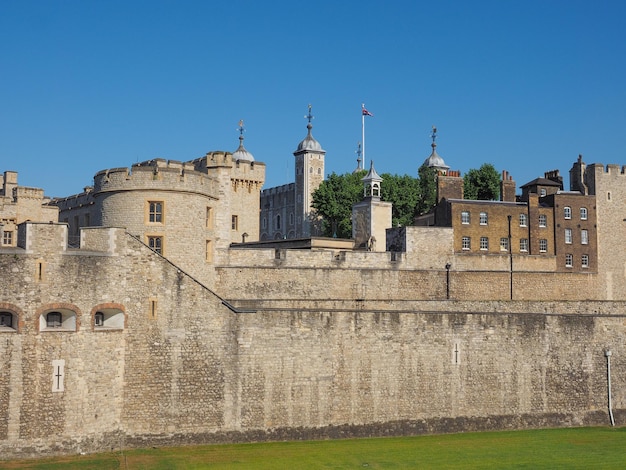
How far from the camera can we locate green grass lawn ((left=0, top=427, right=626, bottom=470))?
27125 mm

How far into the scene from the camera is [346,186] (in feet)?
256

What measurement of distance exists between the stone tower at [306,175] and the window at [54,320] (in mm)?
66371

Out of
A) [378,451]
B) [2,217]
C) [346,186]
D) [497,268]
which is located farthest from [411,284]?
[346,186]

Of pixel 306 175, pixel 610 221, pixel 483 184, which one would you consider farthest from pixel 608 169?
pixel 306 175

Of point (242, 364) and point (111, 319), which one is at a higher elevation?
point (111, 319)

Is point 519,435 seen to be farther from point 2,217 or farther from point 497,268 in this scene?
point 2,217

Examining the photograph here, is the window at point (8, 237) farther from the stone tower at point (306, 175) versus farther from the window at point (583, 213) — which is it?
the stone tower at point (306, 175)

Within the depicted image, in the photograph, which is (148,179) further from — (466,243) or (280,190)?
(280,190)

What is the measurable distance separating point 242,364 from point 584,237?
31.8m

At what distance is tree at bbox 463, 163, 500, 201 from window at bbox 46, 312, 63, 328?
1995 inches

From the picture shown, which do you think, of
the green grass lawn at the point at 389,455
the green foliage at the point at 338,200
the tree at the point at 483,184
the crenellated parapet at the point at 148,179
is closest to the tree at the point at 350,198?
the green foliage at the point at 338,200

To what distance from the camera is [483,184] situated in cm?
Answer: 7438

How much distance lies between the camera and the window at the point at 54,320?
91.9 ft

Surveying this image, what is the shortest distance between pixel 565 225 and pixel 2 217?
33.6 m
